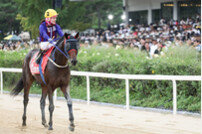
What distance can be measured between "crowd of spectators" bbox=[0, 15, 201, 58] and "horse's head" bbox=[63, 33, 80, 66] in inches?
274

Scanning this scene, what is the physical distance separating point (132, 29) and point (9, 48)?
34.9 feet

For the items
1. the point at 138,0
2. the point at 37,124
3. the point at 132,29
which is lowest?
the point at 37,124

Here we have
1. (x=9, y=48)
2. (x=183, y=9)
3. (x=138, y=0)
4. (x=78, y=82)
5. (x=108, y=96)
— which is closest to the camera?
(x=108, y=96)

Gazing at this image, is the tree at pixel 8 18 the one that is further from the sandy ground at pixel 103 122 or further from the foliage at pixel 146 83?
the sandy ground at pixel 103 122

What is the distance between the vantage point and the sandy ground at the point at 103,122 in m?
6.02

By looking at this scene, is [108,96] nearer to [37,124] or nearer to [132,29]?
[37,124]

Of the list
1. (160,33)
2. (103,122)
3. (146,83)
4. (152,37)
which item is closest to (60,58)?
(103,122)

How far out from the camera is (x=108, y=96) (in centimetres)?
978

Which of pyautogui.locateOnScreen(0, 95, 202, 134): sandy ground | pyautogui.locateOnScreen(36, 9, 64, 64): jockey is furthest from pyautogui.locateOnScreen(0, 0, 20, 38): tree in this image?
pyautogui.locateOnScreen(36, 9, 64, 64): jockey

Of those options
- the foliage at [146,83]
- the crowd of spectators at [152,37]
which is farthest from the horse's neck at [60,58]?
the crowd of spectators at [152,37]

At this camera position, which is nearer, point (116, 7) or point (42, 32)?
point (42, 32)

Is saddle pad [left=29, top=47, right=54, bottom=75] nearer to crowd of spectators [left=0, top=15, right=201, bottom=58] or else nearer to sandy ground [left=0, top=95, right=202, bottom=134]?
sandy ground [left=0, top=95, right=202, bottom=134]

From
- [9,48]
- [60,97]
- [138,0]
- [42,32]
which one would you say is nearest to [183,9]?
[138,0]

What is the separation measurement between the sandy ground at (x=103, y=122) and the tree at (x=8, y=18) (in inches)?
254
